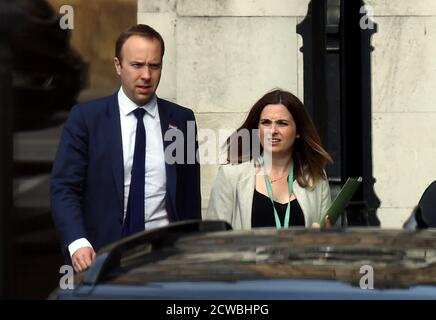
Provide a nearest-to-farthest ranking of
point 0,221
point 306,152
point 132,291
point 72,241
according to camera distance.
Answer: point 132,291
point 72,241
point 306,152
point 0,221

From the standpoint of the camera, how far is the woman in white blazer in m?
5.38

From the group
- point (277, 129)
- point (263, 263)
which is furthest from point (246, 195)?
point (263, 263)

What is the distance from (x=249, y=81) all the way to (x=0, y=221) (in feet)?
7.35

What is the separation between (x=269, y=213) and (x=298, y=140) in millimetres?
560

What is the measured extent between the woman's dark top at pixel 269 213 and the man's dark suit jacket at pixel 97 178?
0.29 meters

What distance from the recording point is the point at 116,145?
5.21 m

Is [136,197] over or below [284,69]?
below

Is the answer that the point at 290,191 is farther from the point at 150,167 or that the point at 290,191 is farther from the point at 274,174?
the point at 150,167

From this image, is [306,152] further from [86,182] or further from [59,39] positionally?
[59,39]

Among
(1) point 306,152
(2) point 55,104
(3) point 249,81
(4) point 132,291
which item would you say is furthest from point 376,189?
(4) point 132,291

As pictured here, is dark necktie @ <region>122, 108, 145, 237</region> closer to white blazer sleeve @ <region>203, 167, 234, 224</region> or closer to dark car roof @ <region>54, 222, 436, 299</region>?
white blazer sleeve @ <region>203, 167, 234, 224</region>

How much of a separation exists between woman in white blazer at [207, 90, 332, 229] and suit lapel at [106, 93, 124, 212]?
1.53 feet

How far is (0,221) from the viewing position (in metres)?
8.86

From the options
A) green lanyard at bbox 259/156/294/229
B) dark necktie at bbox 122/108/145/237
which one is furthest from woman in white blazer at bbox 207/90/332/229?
dark necktie at bbox 122/108/145/237
